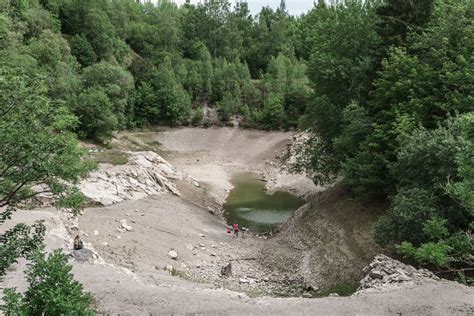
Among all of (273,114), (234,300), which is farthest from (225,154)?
(234,300)

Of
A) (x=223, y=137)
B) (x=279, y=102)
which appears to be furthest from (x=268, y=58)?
(x=223, y=137)

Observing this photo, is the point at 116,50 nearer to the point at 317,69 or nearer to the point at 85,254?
the point at 317,69

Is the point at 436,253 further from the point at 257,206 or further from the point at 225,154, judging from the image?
the point at 225,154

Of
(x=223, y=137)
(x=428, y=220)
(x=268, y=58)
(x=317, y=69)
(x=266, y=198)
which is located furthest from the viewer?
(x=268, y=58)

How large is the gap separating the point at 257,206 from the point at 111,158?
1659 centimetres

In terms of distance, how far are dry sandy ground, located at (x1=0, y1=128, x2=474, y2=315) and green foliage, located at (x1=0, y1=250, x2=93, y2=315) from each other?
551cm

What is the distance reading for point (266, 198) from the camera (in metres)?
48.4

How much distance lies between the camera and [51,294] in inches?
423

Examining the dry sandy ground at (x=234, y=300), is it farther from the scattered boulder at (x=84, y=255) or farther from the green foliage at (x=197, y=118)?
the green foliage at (x=197, y=118)

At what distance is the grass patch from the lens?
39.0m

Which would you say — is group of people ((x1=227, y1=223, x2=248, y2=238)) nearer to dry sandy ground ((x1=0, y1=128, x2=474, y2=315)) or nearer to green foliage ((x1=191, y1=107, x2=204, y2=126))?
dry sandy ground ((x1=0, y1=128, x2=474, y2=315))

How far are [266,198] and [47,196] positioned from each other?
1031 inches

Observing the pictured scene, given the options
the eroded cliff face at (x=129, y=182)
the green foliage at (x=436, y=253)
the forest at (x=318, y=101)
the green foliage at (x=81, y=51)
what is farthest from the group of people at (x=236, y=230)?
the green foliage at (x=81, y=51)

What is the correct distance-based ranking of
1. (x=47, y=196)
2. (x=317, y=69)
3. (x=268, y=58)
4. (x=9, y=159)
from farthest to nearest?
1. (x=268, y=58)
2. (x=317, y=69)
3. (x=47, y=196)
4. (x=9, y=159)
